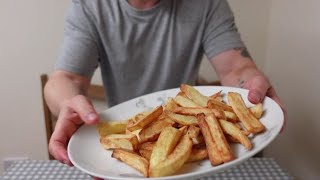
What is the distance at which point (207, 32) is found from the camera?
3.79 ft

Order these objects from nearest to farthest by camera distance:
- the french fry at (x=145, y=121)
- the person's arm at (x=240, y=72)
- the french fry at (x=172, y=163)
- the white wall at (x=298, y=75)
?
the french fry at (x=172, y=163), the french fry at (x=145, y=121), the person's arm at (x=240, y=72), the white wall at (x=298, y=75)

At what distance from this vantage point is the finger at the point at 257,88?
2.61ft

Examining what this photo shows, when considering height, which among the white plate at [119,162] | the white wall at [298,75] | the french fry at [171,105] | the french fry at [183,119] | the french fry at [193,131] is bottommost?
the white wall at [298,75]

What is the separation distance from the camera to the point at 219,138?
25.5 inches

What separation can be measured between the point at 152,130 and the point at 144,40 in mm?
510

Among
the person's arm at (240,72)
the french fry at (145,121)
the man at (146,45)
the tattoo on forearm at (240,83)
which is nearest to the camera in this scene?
the french fry at (145,121)

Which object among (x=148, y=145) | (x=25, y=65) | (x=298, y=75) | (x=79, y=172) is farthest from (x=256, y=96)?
(x=25, y=65)

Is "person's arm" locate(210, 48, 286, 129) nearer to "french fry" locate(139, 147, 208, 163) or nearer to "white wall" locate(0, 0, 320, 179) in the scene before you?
"french fry" locate(139, 147, 208, 163)

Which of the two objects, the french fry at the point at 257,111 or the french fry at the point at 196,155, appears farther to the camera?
the french fry at the point at 257,111

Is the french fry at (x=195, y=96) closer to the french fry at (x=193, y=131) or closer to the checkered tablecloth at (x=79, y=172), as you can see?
the french fry at (x=193, y=131)

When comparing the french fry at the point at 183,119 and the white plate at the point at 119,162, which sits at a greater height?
the french fry at the point at 183,119

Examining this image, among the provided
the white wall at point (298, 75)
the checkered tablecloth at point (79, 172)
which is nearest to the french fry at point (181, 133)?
the checkered tablecloth at point (79, 172)

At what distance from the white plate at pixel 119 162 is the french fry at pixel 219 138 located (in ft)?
0.05

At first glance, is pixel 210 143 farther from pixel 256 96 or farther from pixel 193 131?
pixel 256 96
